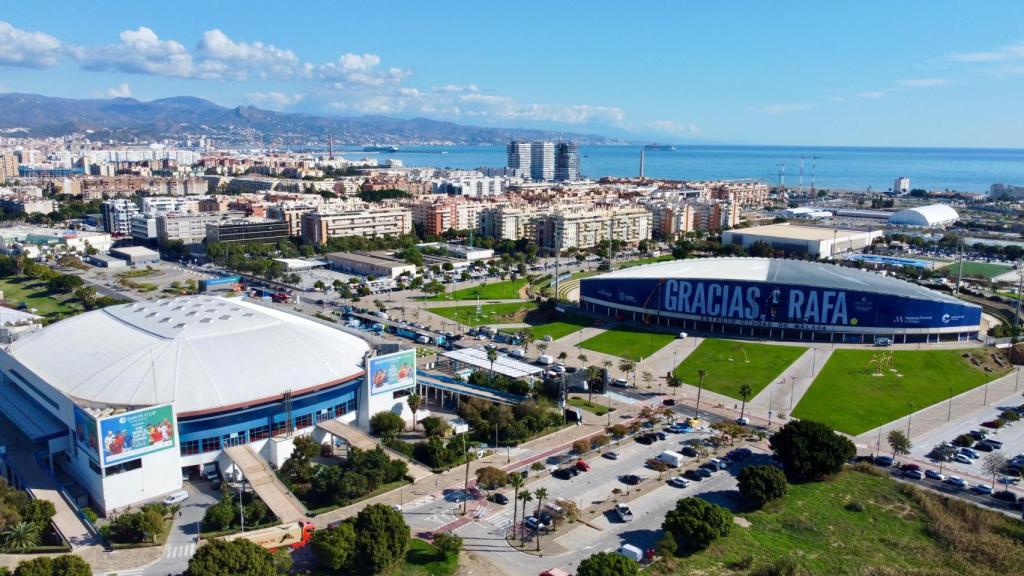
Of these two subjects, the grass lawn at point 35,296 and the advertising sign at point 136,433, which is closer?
the advertising sign at point 136,433

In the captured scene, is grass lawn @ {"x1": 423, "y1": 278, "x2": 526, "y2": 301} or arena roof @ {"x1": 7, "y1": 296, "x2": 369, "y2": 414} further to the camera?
grass lawn @ {"x1": 423, "y1": 278, "x2": 526, "y2": 301}

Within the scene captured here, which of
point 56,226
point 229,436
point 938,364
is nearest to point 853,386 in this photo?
point 938,364

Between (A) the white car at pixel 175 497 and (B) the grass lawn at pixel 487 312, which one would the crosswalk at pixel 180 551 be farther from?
(B) the grass lawn at pixel 487 312

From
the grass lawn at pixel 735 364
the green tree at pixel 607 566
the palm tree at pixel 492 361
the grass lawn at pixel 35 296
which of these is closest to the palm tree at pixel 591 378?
the palm tree at pixel 492 361

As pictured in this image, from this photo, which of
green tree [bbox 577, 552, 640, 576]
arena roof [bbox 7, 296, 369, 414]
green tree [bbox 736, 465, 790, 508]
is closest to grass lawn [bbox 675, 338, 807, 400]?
green tree [bbox 736, 465, 790, 508]

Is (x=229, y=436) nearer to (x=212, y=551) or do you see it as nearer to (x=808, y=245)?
(x=212, y=551)

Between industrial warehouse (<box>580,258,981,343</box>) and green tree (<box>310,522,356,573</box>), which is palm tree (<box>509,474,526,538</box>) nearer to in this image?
green tree (<box>310,522,356,573</box>)
